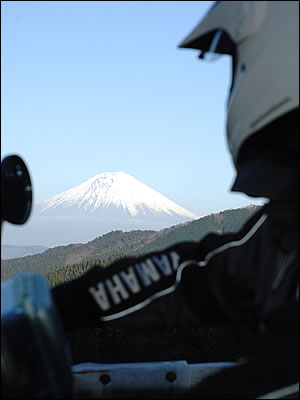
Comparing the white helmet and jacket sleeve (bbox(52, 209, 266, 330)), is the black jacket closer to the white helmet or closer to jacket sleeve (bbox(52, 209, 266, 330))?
jacket sleeve (bbox(52, 209, 266, 330))

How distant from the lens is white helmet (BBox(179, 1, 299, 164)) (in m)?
1.30

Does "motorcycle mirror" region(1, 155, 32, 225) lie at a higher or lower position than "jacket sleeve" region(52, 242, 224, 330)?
higher

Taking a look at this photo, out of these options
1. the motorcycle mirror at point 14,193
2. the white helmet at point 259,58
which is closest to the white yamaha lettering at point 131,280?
the motorcycle mirror at point 14,193

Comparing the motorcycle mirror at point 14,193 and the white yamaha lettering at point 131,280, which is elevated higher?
the motorcycle mirror at point 14,193

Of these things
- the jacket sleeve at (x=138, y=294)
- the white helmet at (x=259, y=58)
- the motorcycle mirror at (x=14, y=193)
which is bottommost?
the jacket sleeve at (x=138, y=294)

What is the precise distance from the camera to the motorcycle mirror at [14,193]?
1.32 meters

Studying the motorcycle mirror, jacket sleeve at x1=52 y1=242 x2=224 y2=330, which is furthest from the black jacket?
the motorcycle mirror

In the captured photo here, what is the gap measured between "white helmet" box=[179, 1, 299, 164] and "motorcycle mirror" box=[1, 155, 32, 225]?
0.64 m

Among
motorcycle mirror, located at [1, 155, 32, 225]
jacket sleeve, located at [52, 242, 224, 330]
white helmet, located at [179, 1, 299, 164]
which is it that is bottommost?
jacket sleeve, located at [52, 242, 224, 330]

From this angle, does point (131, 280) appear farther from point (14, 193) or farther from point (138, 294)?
point (14, 193)

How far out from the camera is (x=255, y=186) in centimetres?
124

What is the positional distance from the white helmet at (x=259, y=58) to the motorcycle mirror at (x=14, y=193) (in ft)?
2.09

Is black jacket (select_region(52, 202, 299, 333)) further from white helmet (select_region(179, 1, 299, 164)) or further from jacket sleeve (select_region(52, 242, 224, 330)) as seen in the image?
white helmet (select_region(179, 1, 299, 164))

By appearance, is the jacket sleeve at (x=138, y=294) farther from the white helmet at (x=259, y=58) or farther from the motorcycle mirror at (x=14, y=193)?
the white helmet at (x=259, y=58)
